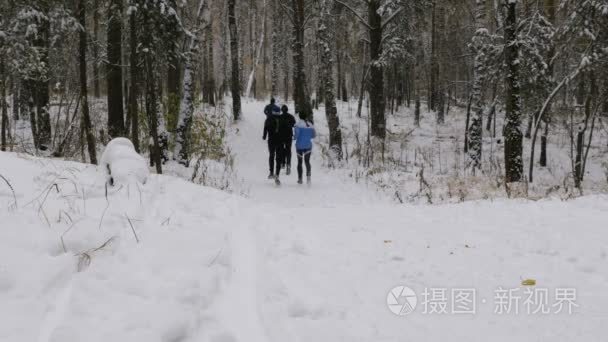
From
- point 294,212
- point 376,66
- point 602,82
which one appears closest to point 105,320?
point 294,212

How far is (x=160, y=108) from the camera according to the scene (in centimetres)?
1211

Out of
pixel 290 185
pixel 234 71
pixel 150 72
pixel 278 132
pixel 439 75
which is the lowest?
pixel 290 185

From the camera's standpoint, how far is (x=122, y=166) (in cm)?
570

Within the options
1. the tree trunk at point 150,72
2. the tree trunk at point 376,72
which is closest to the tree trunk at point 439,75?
the tree trunk at point 376,72

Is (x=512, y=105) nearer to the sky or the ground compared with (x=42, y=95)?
nearer to the ground

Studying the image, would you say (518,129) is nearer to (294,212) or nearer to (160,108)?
(294,212)

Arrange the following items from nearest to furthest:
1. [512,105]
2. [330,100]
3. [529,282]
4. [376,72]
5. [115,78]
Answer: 1. [529,282]
2. [512,105]
3. [115,78]
4. [330,100]
5. [376,72]

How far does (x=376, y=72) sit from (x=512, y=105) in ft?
19.2

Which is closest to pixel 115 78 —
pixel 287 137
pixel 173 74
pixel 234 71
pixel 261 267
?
pixel 173 74

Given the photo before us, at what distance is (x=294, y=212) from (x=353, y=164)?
755 cm

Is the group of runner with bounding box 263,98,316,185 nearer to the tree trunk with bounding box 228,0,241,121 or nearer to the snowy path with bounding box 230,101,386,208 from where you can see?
the snowy path with bounding box 230,101,386,208

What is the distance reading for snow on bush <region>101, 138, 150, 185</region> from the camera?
556 centimetres

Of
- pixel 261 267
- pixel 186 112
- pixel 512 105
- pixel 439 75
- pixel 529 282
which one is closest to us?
pixel 529 282

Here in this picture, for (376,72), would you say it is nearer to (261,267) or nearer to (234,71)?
(234,71)
